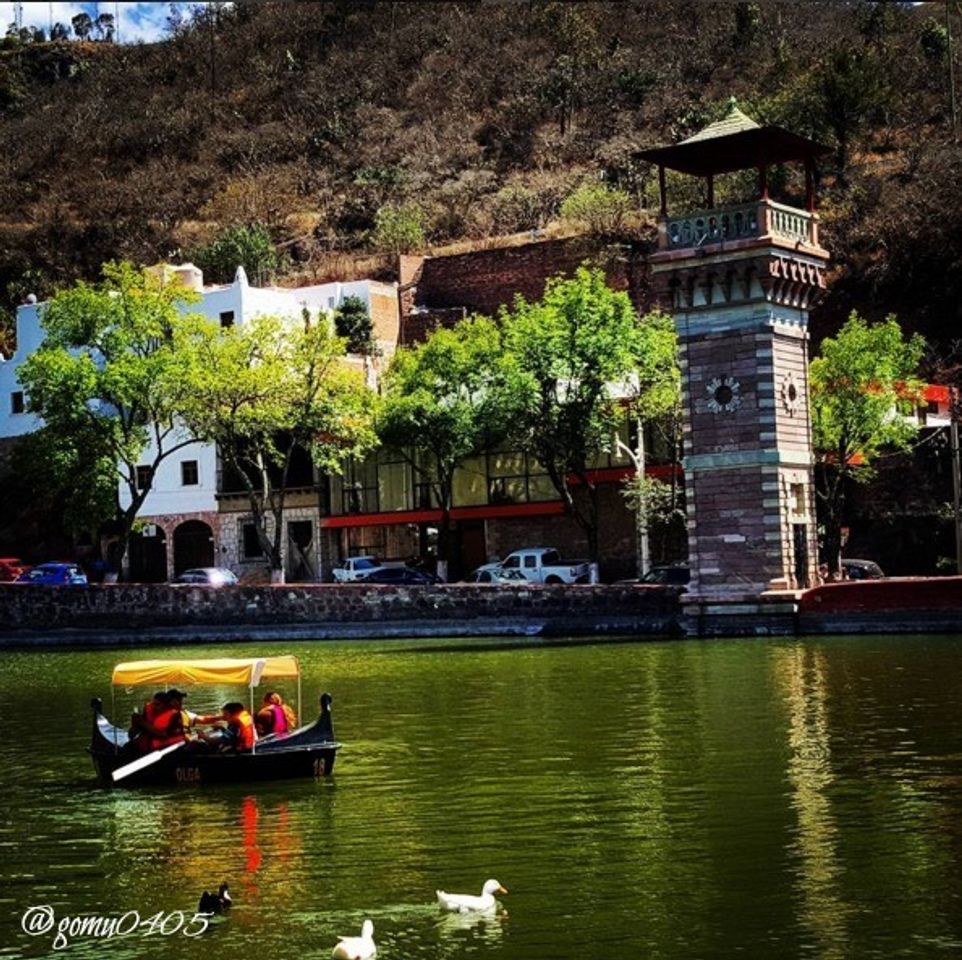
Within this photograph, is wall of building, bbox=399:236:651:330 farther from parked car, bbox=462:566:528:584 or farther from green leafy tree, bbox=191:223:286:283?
parked car, bbox=462:566:528:584

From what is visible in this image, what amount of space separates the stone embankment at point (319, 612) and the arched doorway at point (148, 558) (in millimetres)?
21178

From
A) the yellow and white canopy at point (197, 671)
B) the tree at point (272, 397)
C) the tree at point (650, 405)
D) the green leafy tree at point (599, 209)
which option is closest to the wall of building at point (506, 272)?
the green leafy tree at point (599, 209)

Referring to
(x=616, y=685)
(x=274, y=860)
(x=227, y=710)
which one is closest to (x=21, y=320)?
(x=616, y=685)

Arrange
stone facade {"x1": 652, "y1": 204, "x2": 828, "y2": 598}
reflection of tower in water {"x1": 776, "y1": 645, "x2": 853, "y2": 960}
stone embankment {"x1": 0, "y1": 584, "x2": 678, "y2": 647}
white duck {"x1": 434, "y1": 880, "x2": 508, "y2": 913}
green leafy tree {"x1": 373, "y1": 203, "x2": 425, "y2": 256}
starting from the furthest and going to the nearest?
green leafy tree {"x1": 373, "y1": 203, "x2": 425, "y2": 256} < stone embankment {"x1": 0, "y1": 584, "x2": 678, "y2": 647} < stone facade {"x1": 652, "y1": 204, "x2": 828, "y2": 598} < white duck {"x1": 434, "y1": 880, "x2": 508, "y2": 913} < reflection of tower in water {"x1": 776, "y1": 645, "x2": 853, "y2": 960}

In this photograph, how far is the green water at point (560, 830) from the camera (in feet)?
54.7

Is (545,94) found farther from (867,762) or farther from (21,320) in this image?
(867,762)

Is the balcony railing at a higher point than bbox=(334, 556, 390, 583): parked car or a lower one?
higher

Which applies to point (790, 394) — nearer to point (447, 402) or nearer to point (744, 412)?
point (744, 412)

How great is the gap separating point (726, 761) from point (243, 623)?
134 feet

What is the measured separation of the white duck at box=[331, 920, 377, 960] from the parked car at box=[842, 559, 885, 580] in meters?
50.3

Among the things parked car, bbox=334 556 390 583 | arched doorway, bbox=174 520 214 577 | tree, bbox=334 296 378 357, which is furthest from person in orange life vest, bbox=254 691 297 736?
tree, bbox=334 296 378 357

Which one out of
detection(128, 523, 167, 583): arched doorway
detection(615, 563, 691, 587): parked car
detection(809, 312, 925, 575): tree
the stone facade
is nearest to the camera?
the stone facade

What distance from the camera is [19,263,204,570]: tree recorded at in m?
72.8

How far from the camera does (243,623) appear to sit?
65688 mm
